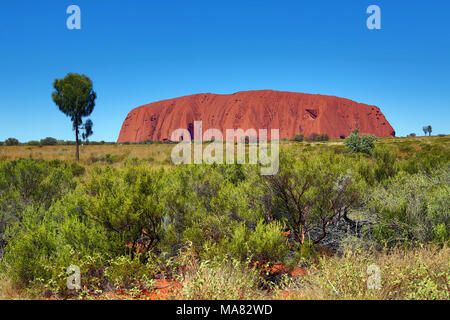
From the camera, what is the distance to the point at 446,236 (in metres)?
3.98

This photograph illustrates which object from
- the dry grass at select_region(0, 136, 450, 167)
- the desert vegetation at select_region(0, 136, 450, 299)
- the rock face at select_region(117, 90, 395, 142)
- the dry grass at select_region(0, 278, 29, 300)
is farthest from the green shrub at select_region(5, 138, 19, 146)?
the rock face at select_region(117, 90, 395, 142)

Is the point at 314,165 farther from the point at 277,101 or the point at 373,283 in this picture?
the point at 277,101

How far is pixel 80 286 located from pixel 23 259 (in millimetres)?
1018

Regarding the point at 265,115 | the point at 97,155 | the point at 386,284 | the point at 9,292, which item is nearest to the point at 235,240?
the point at 386,284

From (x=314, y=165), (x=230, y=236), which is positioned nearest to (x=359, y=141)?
(x=314, y=165)

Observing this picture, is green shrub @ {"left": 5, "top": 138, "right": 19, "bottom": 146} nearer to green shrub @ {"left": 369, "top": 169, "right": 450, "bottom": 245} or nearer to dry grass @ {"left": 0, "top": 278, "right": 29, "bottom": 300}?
dry grass @ {"left": 0, "top": 278, "right": 29, "bottom": 300}

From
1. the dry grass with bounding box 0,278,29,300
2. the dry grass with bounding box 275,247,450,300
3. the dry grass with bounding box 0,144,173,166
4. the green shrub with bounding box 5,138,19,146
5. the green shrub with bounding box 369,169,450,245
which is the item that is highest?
the green shrub with bounding box 5,138,19,146

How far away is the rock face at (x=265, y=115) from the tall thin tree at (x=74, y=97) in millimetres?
95350

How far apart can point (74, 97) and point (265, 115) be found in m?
108

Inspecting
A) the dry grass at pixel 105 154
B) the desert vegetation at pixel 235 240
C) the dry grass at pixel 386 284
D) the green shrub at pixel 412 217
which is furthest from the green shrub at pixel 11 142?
the green shrub at pixel 412 217

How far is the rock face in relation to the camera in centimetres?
11897

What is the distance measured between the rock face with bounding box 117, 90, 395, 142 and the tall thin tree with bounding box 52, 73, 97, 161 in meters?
95.4

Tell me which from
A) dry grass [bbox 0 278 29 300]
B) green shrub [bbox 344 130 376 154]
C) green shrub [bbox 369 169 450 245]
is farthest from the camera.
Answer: green shrub [bbox 344 130 376 154]

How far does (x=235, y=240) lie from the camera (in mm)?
3816
